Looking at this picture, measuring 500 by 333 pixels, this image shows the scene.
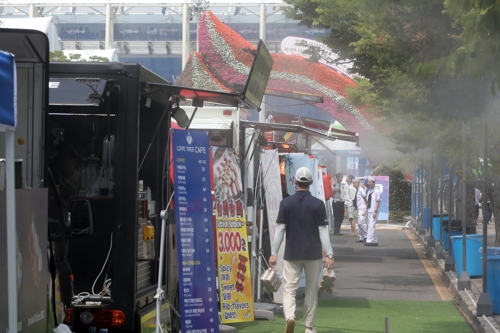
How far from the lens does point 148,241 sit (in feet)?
23.6

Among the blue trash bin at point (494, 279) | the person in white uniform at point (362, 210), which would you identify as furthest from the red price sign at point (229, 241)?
the person in white uniform at point (362, 210)

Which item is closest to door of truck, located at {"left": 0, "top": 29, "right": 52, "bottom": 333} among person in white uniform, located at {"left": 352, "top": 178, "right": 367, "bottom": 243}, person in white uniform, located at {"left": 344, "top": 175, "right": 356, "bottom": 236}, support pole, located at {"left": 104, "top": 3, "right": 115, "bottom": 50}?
person in white uniform, located at {"left": 352, "top": 178, "right": 367, "bottom": 243}

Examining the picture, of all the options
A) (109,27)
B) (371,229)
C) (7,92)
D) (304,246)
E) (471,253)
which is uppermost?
(109,27)

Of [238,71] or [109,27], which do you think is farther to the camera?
[109,27]

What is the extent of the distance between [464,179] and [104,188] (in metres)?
7.35

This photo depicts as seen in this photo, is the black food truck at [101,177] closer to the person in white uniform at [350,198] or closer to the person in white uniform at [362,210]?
the person in white uniform at [362,210]

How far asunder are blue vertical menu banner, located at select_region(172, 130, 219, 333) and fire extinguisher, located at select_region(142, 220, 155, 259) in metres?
0.25

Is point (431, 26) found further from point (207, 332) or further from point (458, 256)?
point (458, 256)

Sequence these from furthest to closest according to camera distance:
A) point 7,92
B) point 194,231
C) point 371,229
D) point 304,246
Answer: point 371,229
point 304,246
point 194,231
point 7,92

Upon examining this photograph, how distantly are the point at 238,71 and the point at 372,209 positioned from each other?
→ 242 inches

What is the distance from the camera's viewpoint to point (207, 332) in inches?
296

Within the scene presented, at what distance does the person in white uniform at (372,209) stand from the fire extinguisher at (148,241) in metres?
15.9

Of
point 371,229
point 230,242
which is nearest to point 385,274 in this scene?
point 371,229

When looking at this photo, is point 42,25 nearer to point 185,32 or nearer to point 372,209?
point 372,209
